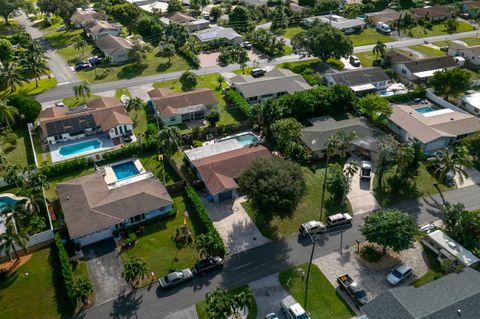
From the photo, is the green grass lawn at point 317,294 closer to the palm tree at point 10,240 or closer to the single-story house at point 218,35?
the palm tree at point 10,240

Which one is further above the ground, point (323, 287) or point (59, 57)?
point (59, 57)

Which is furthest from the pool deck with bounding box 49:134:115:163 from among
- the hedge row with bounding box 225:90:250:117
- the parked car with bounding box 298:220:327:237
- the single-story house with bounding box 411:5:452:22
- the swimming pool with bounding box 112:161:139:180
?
the single-story house with bounding box 411:5:452:22

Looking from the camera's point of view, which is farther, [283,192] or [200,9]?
[200,9]

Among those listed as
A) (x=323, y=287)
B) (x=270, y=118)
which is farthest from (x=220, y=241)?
(x=270, y=118)

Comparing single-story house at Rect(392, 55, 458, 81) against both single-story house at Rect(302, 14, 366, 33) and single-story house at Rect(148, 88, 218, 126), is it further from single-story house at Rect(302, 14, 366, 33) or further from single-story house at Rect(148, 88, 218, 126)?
single-story house at Rect(148, 88, 218, 126)

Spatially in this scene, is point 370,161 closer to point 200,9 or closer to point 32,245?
point 32,245

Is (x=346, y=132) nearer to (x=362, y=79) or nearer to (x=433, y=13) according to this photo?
(x=362, y=79)
